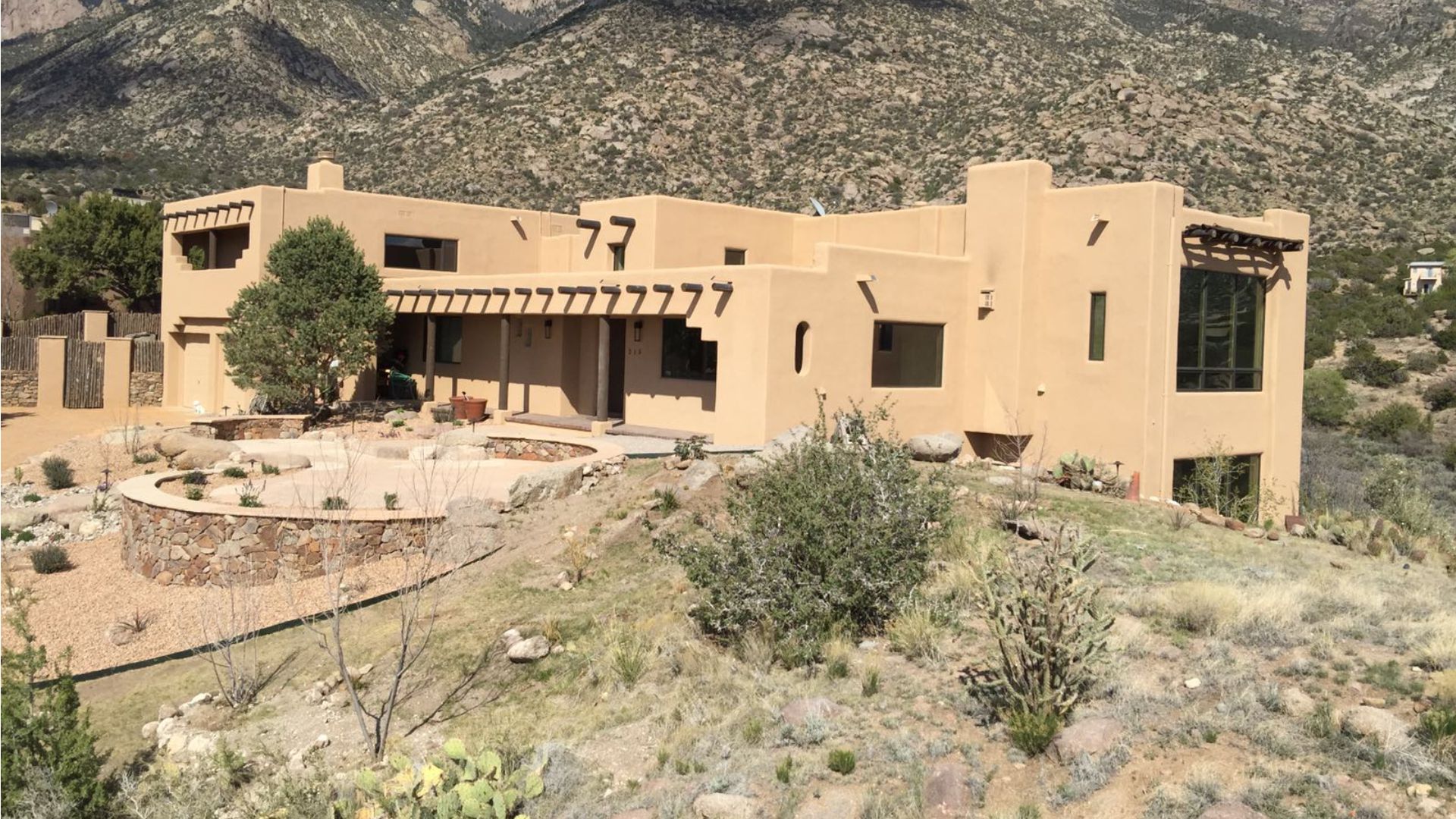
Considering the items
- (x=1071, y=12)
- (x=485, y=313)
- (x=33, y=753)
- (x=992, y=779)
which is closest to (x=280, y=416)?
(x=485, y=313)

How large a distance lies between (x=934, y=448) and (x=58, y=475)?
15840 mm

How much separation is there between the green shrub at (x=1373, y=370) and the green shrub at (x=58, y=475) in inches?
1449

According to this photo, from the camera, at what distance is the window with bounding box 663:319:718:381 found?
22578mm

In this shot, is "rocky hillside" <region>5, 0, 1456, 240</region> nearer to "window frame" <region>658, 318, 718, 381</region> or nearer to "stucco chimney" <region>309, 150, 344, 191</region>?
"stucco chimney" <region>309, 150, 344, 191</region>

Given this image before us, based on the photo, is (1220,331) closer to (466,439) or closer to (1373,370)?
(466,439)

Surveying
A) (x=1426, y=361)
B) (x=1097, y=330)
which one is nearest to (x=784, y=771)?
(x=1097, y=330)

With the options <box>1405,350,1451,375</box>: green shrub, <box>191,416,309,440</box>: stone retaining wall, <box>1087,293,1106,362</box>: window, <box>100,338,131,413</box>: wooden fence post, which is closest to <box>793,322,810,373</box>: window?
<box>1087,293,1106,362</box>: window

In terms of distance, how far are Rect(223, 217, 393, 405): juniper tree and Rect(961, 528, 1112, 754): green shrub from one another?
20.4 meters

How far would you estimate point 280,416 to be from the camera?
25.1m

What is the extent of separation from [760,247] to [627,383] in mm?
5403

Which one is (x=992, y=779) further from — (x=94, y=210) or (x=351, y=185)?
(x=351, y=185)

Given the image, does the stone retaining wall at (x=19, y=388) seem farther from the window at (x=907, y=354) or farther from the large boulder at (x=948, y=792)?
the large boulder at (x=948, y=792)

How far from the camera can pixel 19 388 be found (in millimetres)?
33688

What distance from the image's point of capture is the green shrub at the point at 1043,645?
8.23 meters
